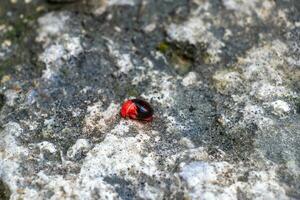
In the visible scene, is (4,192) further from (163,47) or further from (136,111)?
(163,47)

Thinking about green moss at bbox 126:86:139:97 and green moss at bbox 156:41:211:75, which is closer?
green moss at bbox 126:86:139:97

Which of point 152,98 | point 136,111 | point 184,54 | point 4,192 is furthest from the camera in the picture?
point 184,54

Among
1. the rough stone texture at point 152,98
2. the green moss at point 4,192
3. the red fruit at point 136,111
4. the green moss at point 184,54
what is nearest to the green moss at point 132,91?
the rough stone texture at point 152,98

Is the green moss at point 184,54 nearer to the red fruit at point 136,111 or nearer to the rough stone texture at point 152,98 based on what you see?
the rough stone texture at point 152,98

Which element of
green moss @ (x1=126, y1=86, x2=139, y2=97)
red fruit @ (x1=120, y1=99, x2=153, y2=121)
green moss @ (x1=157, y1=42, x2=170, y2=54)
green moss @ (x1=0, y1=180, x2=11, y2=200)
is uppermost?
green moss @ (x1=157, y1=42, x2=170, y2=54)

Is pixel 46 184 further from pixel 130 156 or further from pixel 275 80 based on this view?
pixel 275 80

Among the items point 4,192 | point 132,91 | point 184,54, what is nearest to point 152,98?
point 132,91

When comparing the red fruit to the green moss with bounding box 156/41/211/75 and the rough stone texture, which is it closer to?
the rough stone texture

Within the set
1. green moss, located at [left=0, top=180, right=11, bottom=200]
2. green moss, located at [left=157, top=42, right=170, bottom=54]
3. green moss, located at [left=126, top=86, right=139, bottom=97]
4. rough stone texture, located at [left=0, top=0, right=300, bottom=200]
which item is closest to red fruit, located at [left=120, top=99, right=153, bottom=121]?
rough stone texture, located at [left=0, top=0, right=300, bottom=200]

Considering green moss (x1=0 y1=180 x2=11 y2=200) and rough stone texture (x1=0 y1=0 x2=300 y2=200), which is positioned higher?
rough stone texture (x1=0 y1=0 x2=300 y2=200)

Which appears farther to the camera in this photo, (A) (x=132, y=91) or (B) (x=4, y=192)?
(A) (x=132, y=91)

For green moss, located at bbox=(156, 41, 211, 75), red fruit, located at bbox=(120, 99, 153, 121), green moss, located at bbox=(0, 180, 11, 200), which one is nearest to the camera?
green moss, located at bbox=(0, 180, 11, 200)
